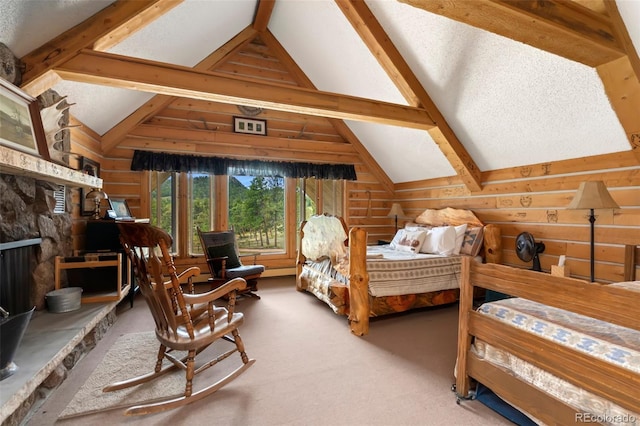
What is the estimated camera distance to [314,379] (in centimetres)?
205

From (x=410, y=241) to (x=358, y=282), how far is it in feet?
5.42

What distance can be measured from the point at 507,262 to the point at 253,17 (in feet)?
16.8

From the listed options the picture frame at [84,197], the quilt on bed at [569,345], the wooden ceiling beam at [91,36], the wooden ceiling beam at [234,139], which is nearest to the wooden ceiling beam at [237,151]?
the wooden ceiling beam at [234,139]

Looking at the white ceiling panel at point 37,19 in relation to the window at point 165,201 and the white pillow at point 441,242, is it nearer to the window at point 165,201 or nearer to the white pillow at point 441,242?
the window at point 165,201

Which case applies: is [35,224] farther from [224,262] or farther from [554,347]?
[554,347]

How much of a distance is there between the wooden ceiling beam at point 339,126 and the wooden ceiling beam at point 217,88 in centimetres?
190

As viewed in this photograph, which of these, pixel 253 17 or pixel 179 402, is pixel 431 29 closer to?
pixel 253 17

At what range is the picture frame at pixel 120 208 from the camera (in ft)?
12.0

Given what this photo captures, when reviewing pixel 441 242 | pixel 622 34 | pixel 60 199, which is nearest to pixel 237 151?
pixel 60 199

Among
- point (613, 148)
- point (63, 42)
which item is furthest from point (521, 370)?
point (63, 42)

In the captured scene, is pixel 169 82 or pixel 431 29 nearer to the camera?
pixel 169 82

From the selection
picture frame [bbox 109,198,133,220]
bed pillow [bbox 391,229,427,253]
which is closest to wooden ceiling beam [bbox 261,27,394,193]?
bed pillow [bbox 391,229,427,253]

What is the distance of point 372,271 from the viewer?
3002 millimetres

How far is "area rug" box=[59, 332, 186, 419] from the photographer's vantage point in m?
1.76
